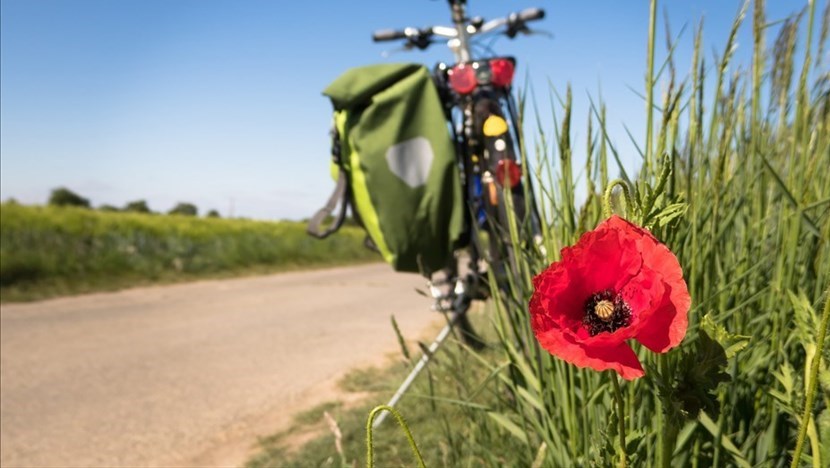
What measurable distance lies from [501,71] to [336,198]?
2.84 feet

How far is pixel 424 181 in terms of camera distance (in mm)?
2391

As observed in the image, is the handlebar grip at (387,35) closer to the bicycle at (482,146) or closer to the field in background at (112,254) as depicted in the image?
the bicycle at (482,146)

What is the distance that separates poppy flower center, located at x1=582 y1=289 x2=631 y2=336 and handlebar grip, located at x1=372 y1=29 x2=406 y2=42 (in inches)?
129

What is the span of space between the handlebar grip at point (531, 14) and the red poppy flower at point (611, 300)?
3.25 meters

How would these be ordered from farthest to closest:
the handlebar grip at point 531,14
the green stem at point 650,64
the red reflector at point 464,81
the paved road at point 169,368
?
1. the handlebar grip at point 531,14
2. the red reflector at point 464,81
3. the paved road at point 169,368
4. the green stem at point 650,64

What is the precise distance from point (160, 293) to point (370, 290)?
7.63 feet

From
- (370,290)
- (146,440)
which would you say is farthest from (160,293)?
(146,440)

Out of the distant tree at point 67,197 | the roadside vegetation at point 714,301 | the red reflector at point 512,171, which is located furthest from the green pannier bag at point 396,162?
the distant tree at point 67,197

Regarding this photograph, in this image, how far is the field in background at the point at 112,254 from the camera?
7215mm

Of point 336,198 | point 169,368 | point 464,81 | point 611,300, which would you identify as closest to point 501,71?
point 464,81

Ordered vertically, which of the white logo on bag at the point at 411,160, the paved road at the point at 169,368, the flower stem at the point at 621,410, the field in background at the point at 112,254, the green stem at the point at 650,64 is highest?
the green stem at the point at 650,64

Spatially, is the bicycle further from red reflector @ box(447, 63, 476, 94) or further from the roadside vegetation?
the roadside vegetation

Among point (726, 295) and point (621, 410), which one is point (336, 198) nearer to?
point (726, 295)

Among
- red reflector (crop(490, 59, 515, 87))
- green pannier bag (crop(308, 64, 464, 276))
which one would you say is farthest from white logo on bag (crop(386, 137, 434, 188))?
red reflector (crop(490, 59, 515, 87))
